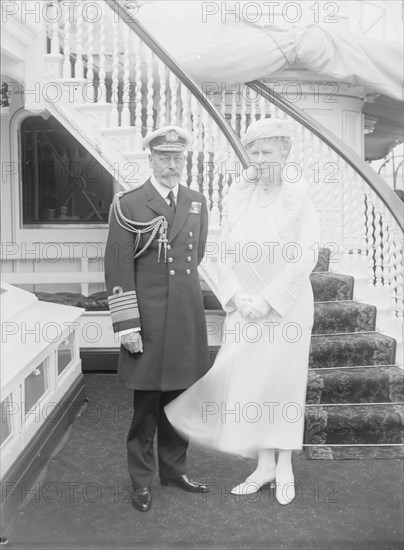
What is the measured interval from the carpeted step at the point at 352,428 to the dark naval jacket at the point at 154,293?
3.94 ft

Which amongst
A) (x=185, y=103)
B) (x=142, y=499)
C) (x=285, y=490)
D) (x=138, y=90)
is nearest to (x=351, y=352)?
(x=285, y=490)

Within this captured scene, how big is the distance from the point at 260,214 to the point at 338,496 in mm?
1618

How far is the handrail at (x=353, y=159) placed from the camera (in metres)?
4.70

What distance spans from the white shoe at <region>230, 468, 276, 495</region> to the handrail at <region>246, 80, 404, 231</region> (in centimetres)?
214

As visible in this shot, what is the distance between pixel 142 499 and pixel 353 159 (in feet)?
10.1

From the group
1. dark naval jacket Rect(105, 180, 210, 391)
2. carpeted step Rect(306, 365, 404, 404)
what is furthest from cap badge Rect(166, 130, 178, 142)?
carpeted step Rect(306, 365, 404, 404)

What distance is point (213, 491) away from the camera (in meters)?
3.47

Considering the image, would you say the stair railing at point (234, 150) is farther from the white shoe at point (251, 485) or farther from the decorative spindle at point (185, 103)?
the white shoe at point (251, 485)

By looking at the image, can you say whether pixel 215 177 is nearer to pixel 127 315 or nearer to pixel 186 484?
pixel 127 315

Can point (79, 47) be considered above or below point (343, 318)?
above

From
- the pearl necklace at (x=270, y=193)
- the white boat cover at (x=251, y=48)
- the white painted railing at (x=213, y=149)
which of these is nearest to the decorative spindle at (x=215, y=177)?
the white painted railing at (x=213, y=149)

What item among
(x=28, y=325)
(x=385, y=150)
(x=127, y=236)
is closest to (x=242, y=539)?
(x=127, y=236)

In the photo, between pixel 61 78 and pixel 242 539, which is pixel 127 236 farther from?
pixel 61 78

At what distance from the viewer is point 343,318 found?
4.75m
